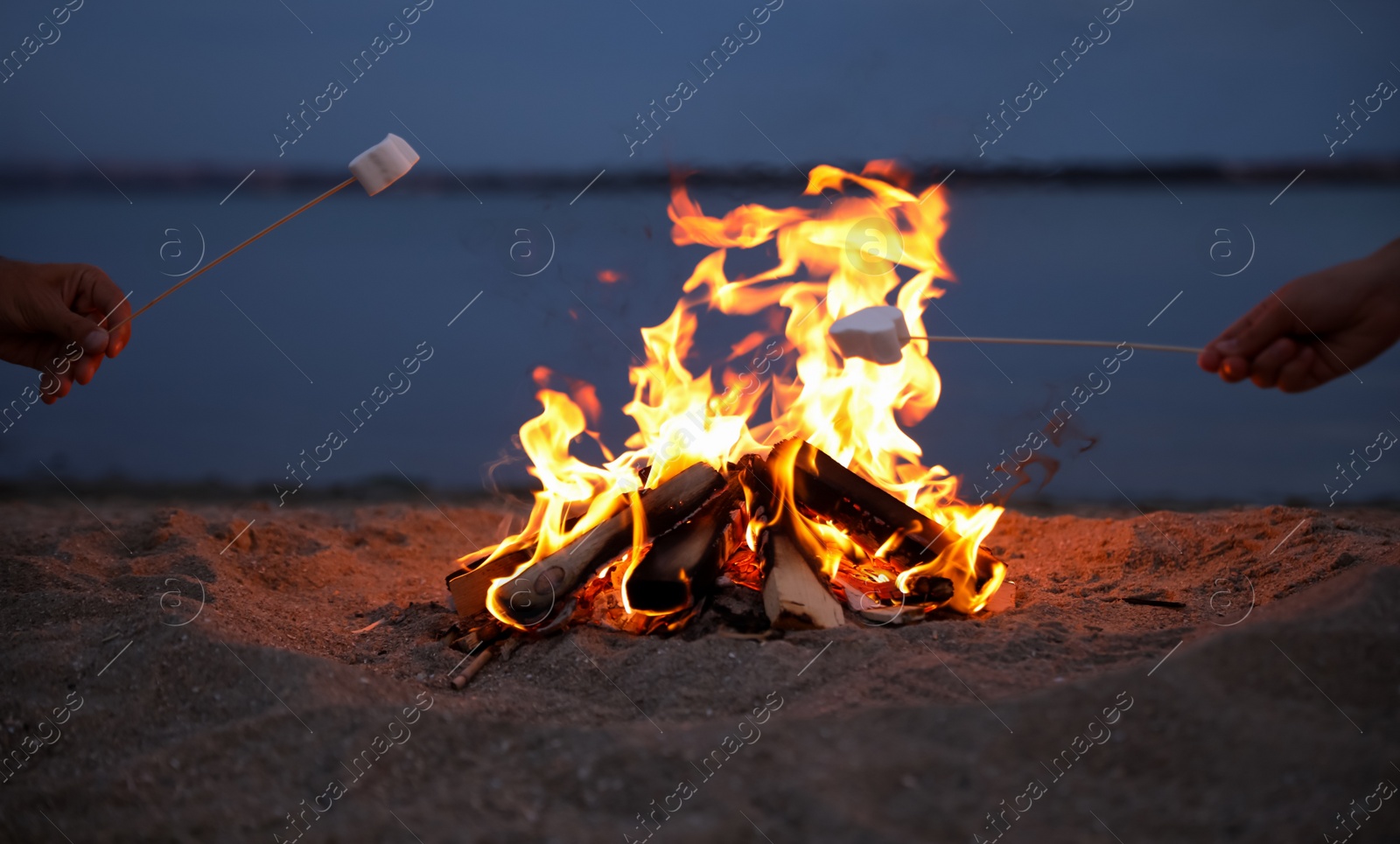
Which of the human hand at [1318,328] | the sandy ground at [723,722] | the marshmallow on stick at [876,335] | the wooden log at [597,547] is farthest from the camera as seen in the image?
the wooden log at [597,547]

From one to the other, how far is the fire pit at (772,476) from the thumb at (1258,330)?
34.6 inches

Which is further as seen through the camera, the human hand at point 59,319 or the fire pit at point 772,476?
the fire pit at point 772,476

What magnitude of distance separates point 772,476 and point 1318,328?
4.68 ft

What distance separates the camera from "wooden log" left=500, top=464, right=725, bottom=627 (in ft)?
8.76

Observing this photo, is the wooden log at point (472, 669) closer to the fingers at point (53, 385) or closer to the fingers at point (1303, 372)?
the fingers at point (53, 385)

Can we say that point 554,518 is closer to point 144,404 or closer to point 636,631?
point 636,631

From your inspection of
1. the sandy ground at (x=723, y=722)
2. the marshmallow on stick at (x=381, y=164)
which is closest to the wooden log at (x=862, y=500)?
the sandy ground at (x=723, y=722)

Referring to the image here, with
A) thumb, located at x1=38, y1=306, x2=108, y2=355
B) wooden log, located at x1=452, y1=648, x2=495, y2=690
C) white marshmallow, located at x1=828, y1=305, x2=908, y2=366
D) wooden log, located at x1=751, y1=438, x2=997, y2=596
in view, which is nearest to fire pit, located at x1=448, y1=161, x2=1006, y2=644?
wooden log, located at x1=751, y1=438, x2=997, y2=596

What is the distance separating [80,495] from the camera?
17.4 ft

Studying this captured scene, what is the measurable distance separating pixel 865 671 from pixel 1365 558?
1.68m

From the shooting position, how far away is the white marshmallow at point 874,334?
2.44 meters

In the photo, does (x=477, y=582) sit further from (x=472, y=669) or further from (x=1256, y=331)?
(x=1256, y=331)

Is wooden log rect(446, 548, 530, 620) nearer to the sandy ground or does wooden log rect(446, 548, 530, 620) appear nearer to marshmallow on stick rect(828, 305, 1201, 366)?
the sandy ground

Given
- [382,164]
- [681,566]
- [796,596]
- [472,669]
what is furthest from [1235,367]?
[382,164]
